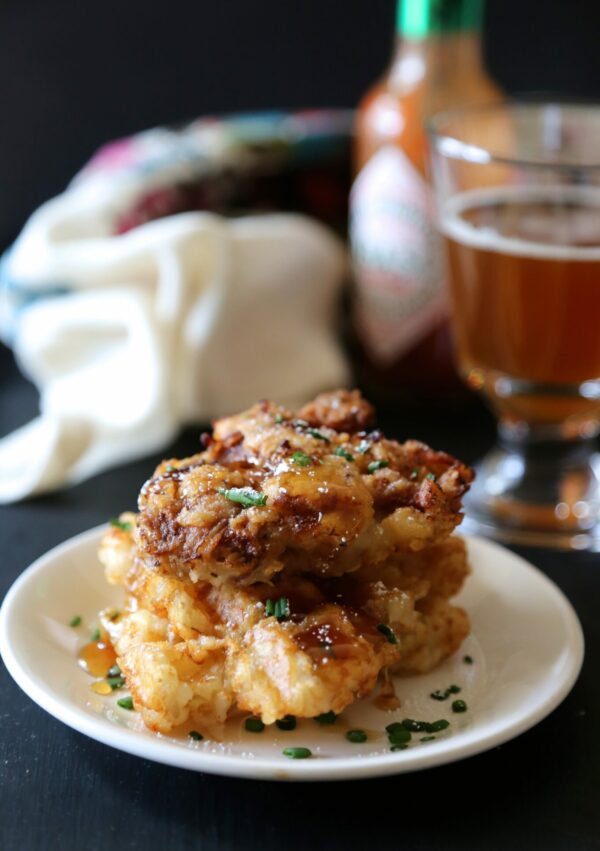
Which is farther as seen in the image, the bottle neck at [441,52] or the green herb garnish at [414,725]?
the bottle neck at [441,52]

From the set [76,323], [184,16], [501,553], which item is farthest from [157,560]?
[184,16]

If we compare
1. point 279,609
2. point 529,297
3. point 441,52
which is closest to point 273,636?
point 279,609

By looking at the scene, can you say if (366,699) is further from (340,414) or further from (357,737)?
(340,414)

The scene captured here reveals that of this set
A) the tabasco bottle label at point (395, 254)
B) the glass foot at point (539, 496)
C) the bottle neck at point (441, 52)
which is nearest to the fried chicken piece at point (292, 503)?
the glass foot at point (539, 496)

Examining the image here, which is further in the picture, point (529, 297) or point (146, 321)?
point (146, 321)

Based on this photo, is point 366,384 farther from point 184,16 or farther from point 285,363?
point 184,16

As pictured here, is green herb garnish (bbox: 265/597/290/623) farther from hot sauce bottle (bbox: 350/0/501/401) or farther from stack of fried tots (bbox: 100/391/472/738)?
hot sauce bottle (bbox: 350/0/501/401)

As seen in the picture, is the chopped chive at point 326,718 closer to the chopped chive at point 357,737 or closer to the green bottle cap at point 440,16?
the chopped chive at point 357,737
